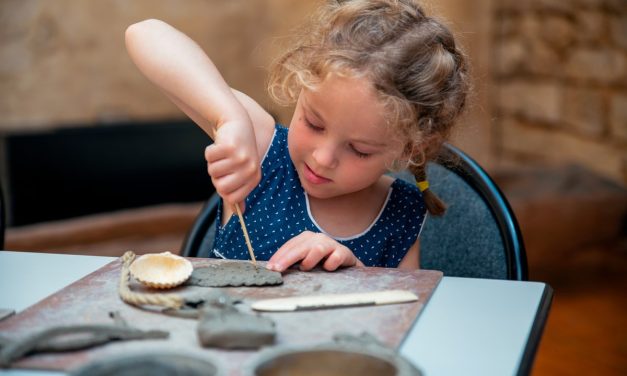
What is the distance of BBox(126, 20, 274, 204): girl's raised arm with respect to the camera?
1.16 meters

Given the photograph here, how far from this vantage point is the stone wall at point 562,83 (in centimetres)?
376

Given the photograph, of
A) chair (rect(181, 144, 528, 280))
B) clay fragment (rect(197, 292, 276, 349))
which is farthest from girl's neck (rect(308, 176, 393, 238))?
clay fragment (rect(197, 292, 276, 349))

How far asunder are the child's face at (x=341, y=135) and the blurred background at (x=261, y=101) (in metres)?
2.06

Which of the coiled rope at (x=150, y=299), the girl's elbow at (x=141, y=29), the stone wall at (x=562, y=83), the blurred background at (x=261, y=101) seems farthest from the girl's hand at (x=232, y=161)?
the stone wall at (x=562, y=83)

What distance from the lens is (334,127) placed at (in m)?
1.30

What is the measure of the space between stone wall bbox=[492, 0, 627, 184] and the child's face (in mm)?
2557

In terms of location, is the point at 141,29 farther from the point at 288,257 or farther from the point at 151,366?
the point at 151,366

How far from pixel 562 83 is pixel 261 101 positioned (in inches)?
56.6

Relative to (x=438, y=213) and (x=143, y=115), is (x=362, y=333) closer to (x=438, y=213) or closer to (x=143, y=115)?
(x=438, y=213)

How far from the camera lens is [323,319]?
92cm

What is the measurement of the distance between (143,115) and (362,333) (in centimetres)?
328

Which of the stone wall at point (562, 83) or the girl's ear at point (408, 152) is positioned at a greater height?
the girl's ear at point (408, 152)

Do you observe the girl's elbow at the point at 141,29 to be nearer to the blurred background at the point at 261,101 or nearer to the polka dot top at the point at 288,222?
the polka dot top at the point at 288,222

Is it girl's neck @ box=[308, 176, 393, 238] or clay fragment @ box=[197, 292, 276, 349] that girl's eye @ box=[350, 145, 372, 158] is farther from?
clay fragment @ box=[197, 292, 276, 349]
